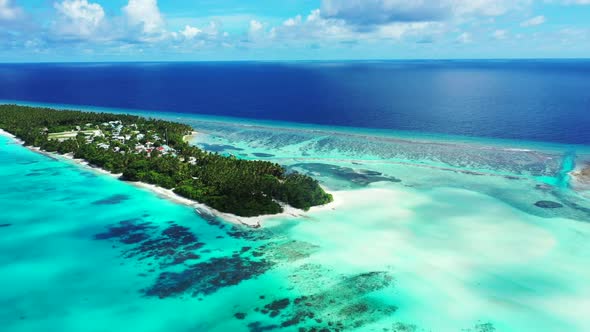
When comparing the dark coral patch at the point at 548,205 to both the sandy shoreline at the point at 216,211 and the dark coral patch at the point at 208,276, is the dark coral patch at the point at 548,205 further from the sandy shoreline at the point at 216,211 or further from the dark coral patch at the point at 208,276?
the dark coral patch at the point at 208,276

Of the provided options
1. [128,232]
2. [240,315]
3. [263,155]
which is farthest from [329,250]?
[263,155]

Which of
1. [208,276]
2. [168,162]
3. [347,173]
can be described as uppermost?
[168,162]

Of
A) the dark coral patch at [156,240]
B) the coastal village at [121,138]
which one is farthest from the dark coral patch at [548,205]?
the coastal village at [121,138]

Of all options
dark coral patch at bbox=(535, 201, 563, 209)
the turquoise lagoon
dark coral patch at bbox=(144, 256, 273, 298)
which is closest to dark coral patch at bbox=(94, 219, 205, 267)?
the turquoise lagoon

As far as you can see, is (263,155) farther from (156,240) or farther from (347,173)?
(156,240)

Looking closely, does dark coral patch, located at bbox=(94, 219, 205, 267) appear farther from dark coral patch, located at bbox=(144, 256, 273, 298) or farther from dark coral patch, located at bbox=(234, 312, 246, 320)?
dark coral patch, located at bbox=(234, 312, 246, 320)

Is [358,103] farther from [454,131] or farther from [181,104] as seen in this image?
[181,104]

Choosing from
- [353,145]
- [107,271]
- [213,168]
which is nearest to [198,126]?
[353,145]
